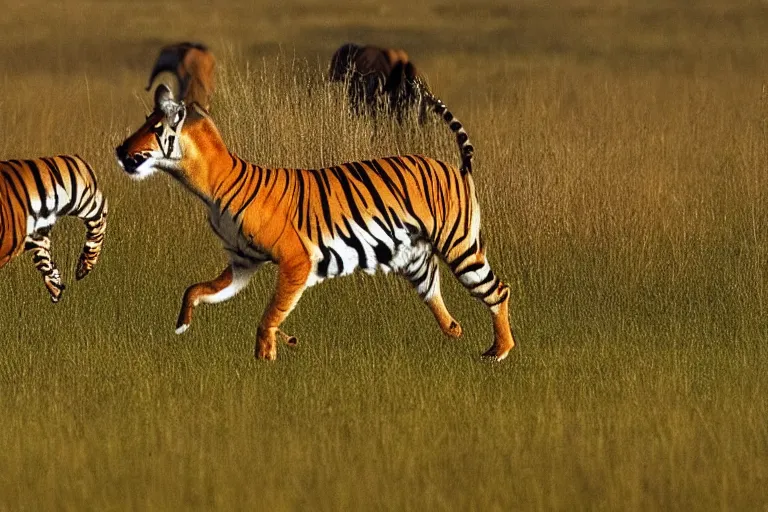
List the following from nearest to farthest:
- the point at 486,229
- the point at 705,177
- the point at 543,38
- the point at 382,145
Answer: the point at 486,229 → the point at 382,145 → the point at 705,177 → the point at 543,38

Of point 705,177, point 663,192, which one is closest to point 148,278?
point 663,192

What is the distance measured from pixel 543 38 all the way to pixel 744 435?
2399 cm

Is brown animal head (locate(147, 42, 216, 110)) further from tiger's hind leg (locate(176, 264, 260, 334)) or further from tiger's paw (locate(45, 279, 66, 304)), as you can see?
tiger's hind leg (locate(176, 264, 260, 334))

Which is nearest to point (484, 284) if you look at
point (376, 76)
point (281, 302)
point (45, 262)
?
point (281, 302)

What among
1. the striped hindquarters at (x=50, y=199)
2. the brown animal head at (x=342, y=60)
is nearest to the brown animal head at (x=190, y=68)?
the brown animal head at (x=342, y=60)

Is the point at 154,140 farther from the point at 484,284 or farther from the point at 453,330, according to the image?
the point at 453,330

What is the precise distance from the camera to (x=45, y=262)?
32.0 feet

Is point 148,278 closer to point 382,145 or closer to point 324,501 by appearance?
point 382,145

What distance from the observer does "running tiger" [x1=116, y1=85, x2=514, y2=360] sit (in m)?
7.49

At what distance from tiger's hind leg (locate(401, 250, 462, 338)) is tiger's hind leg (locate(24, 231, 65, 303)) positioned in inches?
91.3

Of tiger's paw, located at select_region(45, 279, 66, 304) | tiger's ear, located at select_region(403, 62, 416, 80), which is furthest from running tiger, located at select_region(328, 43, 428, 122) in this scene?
tiger's paw, located at select_region(45, 279, 66, 304)

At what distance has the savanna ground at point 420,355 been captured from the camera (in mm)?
6055

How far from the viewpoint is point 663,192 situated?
11844 millimetres

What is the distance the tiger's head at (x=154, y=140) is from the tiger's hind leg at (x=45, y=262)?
2.37 meters
